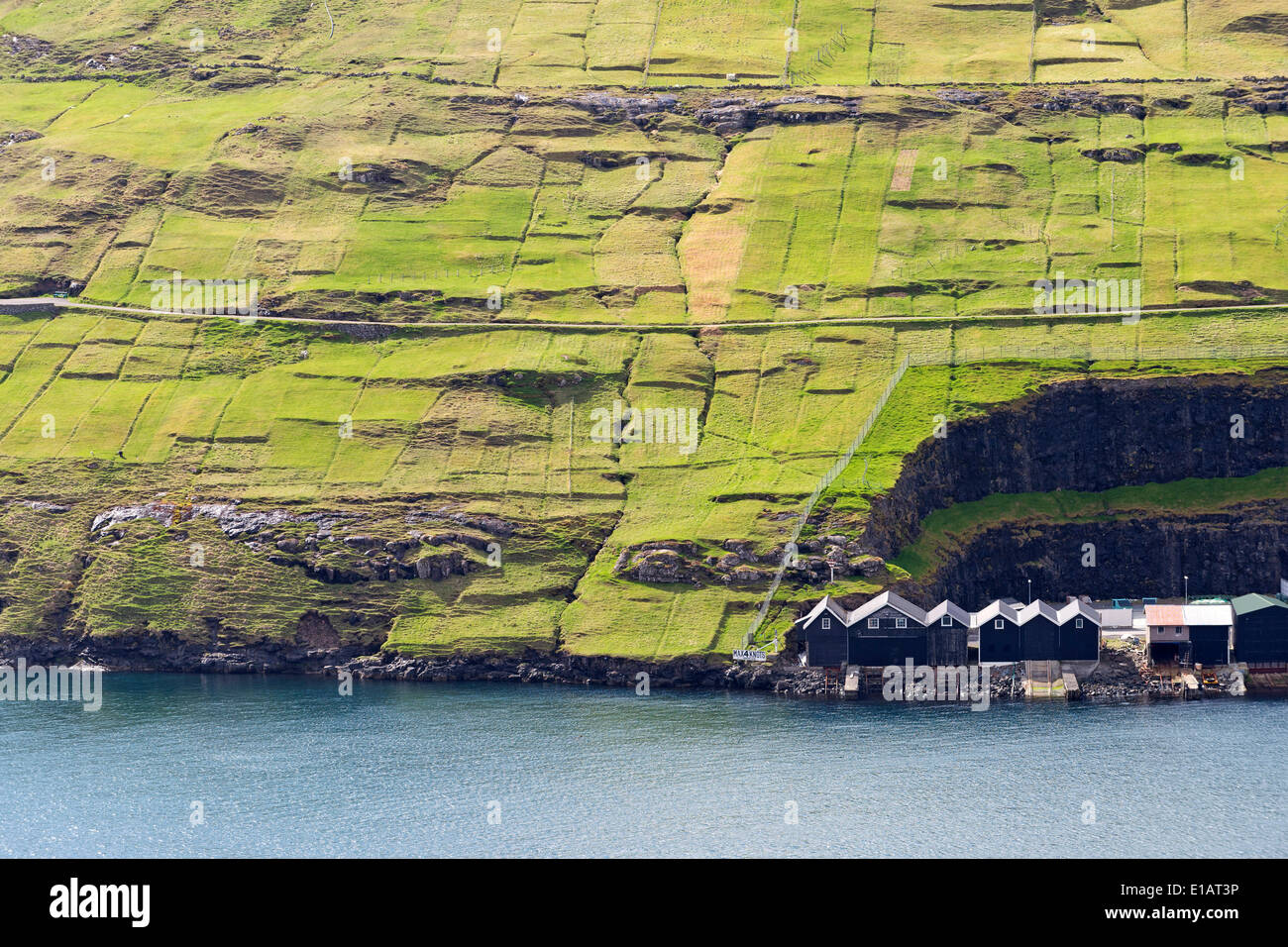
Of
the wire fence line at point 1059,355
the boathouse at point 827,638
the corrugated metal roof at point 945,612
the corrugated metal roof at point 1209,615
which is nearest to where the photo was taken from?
the boathouse at point 827,638

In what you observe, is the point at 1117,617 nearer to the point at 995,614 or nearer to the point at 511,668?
the point at 995,614

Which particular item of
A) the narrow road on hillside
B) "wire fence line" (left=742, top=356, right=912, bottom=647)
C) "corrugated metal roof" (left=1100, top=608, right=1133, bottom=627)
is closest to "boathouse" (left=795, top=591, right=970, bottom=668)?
"wire fence line" (left=742, top=356, right=912, bottom=647)

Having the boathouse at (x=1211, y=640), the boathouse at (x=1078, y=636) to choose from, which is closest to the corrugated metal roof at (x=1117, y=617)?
the boathouse at (x=1078, y=636)

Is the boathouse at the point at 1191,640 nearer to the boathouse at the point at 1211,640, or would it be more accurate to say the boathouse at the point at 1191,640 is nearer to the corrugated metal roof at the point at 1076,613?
the boathouse at the point at 1211,640

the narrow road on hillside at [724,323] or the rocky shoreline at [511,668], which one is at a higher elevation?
the narrow road on hillside at [724,323]

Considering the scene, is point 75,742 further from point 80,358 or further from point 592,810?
point 80,358

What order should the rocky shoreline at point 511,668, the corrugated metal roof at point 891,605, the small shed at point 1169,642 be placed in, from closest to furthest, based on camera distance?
the rocky shoreline at point 511,668 < the small shed at point 1169,642 < the corrugated metal roof at point 891,605
